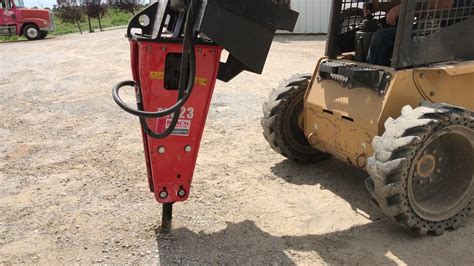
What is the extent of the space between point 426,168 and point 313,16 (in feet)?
48.9

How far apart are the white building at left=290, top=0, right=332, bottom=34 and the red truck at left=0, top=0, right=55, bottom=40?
41.4 feet

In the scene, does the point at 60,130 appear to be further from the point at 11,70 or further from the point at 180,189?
the point at 11,70

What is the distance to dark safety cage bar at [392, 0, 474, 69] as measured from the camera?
3.38 metres

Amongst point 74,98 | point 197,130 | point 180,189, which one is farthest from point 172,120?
point 74,98

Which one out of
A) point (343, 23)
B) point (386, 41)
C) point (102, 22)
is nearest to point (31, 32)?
point (102, 22)

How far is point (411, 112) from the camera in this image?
10.4 feet

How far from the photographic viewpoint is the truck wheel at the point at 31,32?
22688mm

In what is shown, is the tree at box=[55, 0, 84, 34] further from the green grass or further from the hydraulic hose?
the hydraulic hose

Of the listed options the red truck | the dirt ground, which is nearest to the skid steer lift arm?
the dirt ground

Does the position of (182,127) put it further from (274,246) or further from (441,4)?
(441,4)

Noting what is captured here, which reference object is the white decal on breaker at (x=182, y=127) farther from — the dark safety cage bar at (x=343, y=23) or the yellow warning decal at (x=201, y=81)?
the dark safety cage bar at (x=343, y=23)

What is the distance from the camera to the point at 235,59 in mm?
3043

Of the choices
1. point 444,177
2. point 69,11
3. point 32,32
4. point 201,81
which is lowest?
point 69,11

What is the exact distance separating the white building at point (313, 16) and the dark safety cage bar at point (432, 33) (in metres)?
14.1
